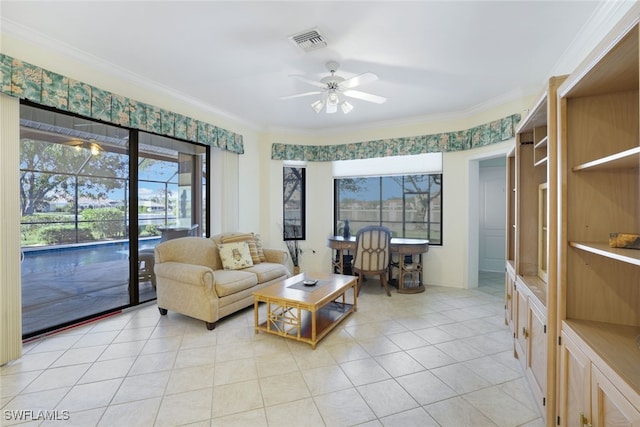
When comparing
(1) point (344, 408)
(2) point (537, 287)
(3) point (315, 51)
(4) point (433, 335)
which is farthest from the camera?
(4) point (433, 335)

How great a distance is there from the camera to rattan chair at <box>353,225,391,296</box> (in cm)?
410

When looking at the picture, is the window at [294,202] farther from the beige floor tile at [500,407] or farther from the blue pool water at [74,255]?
the beige floor tile at [500,407]

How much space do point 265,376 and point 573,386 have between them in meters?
1.83

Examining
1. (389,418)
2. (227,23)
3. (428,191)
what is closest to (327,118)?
(428,191)

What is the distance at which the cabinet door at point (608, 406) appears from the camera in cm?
93

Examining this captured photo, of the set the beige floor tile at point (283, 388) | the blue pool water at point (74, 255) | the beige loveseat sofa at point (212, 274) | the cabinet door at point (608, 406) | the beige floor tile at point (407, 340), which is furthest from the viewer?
the beige loveseat sofa at point (212, 274)

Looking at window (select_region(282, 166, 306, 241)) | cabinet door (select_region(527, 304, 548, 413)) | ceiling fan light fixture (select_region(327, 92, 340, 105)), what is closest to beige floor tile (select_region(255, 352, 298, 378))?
cabinet door (select_region(527, 304, 548, 413))

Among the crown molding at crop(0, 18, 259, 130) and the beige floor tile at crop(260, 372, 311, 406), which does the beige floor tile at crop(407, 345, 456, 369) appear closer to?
the beige floor tile at crop(260, 372, 311, 406)

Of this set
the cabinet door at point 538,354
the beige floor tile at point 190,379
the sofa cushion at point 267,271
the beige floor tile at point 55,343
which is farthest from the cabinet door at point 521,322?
the beige floor tile at point 55,343

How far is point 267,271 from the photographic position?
12.1 feet

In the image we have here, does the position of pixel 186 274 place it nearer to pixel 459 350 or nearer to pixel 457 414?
pixel 457 414

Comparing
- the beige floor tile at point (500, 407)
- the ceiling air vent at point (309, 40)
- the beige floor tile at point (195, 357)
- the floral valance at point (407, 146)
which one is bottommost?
the beige floor tile at point (500, 407)

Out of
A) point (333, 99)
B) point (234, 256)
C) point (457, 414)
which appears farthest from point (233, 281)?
point (457, 414)

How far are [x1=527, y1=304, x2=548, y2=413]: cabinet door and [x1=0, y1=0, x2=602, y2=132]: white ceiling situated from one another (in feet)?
7.13
